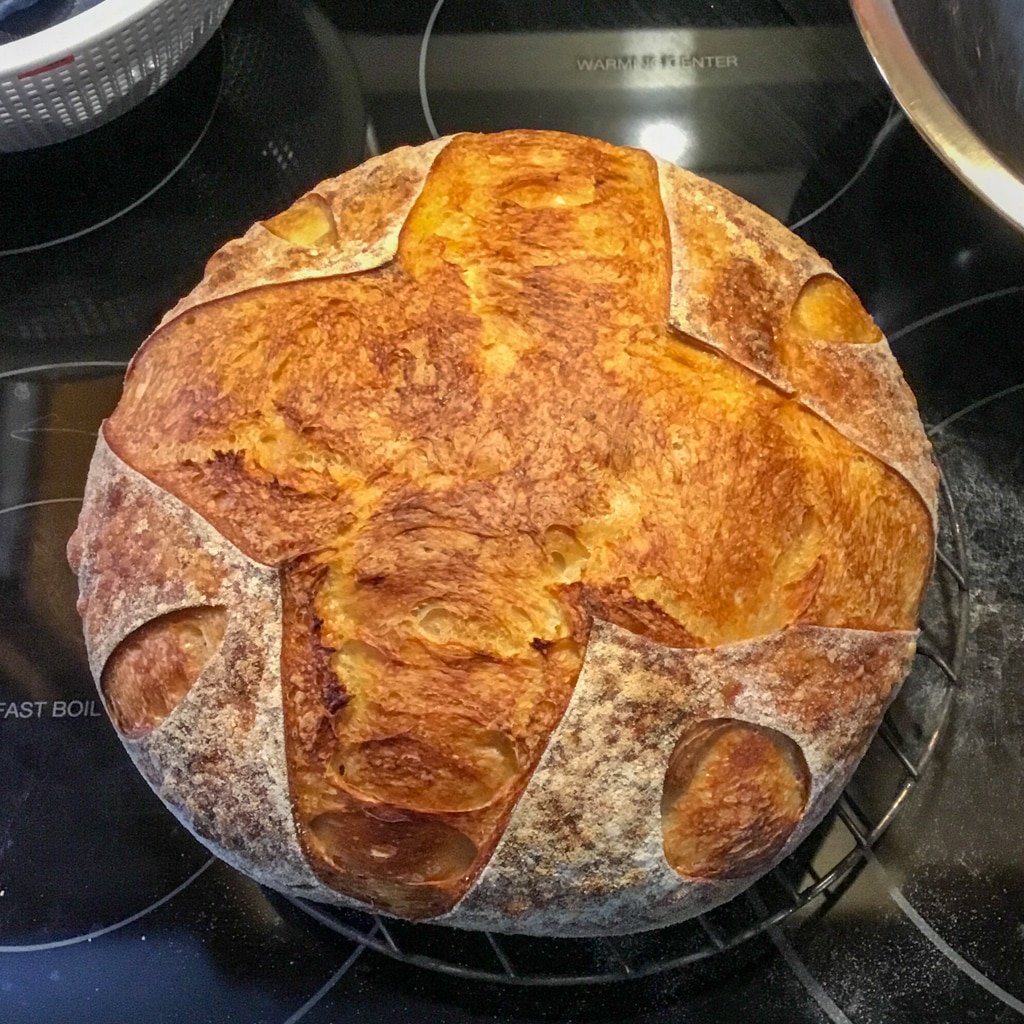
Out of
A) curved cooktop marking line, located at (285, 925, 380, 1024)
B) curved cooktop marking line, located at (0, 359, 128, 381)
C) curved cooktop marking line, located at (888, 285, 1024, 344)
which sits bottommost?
curved cooktop marking line, located at (285, 925, 380, 1024)

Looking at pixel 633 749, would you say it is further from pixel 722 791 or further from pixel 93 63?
pixel 93 63

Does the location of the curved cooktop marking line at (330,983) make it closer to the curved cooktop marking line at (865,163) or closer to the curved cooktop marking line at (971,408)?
the curved cooktop marking line at (971,408)

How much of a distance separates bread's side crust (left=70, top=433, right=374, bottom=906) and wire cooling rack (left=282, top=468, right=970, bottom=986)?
0.70 ft

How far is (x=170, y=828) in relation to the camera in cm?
128

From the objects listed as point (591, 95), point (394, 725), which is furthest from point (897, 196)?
point (394, 725)

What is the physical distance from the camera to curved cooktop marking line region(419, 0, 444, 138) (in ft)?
5.25

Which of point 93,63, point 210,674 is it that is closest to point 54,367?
point 93,63

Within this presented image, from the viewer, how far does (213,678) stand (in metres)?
0.95

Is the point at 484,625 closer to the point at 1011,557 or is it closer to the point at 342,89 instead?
the point at 1011,557

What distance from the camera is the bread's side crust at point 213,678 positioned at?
3.08 feet

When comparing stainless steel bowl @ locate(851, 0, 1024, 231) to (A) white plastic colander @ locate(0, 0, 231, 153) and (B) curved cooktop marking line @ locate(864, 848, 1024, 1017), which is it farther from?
(A) white plastic colander @ locate(0, 0, 231, 153)

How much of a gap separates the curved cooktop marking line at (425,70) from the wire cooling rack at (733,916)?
39.9 inches

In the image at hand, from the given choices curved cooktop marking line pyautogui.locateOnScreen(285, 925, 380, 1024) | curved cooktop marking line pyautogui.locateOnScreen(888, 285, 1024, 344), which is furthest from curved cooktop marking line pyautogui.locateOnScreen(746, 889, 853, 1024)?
curved cooktop marking line pyautogui.locateOnScreen(888, 285, 1024, 344)

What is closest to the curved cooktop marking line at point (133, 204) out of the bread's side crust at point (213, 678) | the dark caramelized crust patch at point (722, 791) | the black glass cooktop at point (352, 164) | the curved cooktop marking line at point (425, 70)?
the black glass cooktop at point (352, 164)
